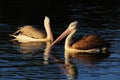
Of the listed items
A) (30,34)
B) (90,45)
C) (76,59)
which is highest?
(30,34)

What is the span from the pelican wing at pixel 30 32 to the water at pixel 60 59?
0.44 metres

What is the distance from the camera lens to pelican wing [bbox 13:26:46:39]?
2431 centimetres

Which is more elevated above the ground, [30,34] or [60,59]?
[30,34]

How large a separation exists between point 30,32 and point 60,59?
455 cm

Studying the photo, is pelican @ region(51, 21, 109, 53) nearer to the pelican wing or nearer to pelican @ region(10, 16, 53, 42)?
pelican @ region(10, 16, 53, 42)

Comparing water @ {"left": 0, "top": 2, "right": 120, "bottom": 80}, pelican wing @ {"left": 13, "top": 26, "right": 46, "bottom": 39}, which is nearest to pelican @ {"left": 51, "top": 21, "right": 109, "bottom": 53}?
water @ {"left": 0, "top": 2, "right": 120, "bottom": 80}

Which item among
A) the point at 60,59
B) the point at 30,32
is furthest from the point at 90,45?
the point at 30,32

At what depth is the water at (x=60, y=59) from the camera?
17.7 metres

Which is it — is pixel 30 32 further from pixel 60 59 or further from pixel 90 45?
pixel 60 59

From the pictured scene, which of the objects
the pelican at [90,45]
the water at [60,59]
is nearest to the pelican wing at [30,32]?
the water at [60,59]

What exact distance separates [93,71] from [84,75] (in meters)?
0.58

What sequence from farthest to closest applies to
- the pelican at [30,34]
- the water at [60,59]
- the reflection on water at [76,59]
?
1. the pelican at [30,34]
2. the reflection on water at [76,59]
3. the water at [60,59]

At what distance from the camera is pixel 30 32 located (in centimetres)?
2444

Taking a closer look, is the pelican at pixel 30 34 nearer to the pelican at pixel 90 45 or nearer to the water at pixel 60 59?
the water at pixel 60 59
